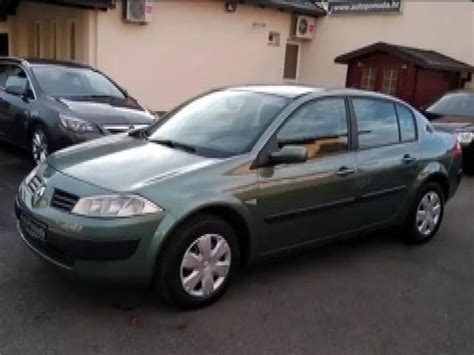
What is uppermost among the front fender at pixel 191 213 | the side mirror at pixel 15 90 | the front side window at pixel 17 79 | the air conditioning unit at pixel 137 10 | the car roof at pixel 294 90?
the air conditioning unit at pixel 137 10

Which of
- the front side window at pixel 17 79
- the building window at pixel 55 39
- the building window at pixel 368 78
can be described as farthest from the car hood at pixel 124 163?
the building window at pixel 368 78

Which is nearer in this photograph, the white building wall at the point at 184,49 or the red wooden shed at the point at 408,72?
the white building wall at the point at 184,49

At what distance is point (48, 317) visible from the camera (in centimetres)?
351

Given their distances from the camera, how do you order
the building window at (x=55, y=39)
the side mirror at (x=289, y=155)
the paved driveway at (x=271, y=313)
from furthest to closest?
the building window at (x=55, y=39) < the side mirror at (x=289, y=155) < the paved driveway at (x=271, y=313)

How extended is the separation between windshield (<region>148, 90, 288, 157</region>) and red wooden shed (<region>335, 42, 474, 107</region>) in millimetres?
10958

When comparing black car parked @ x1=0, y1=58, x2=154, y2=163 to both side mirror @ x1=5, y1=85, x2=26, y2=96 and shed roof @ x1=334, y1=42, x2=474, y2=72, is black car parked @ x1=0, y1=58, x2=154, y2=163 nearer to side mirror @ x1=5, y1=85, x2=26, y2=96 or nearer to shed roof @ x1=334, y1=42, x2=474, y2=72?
side mirror @ x1=5, y1=85, x2=26, y2=96

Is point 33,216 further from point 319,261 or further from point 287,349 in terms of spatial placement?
point 319,261

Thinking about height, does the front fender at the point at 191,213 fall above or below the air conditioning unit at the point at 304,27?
below

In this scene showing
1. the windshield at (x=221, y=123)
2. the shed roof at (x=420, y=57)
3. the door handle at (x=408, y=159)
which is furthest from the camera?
the shed roof at (x=420, y=57)

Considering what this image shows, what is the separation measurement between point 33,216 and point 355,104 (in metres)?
2.75

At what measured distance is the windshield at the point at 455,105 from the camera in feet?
33.9

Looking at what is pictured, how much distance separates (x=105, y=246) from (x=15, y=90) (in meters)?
5.17

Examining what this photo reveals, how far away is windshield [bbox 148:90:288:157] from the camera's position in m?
4.14

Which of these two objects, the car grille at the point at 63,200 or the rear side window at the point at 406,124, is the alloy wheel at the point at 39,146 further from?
the rear side window at the point at 406,124
